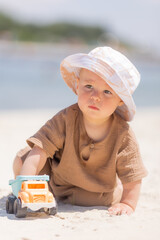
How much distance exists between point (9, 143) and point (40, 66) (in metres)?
11.9

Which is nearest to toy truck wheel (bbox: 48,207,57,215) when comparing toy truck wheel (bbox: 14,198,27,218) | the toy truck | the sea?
the toy truck

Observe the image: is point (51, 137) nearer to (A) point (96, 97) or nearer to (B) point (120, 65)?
(A) point (96, 97)

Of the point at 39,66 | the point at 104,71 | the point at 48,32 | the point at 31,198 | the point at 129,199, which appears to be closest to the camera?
the point at 31,198

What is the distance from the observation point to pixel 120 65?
1.89 meters

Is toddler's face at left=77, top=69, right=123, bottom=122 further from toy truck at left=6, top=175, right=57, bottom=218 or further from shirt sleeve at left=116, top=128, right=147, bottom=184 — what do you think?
toy truck at left=6, top=175, right=57, bottom=218

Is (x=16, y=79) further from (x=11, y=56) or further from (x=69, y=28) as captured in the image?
(x=69, y=28)

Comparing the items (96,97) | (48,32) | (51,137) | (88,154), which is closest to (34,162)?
(51,137)

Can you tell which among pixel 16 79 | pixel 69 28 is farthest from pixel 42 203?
pixel 69 28

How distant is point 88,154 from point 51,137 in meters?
0.19

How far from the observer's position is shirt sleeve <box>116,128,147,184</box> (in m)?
1.99

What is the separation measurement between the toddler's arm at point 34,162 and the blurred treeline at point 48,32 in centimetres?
1687

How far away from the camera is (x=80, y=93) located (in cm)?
193

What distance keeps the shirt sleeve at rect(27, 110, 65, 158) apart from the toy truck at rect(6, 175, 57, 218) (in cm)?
22

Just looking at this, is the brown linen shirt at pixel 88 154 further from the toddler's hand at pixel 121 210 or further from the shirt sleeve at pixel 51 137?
the toddler's hand at pixel 121 210
